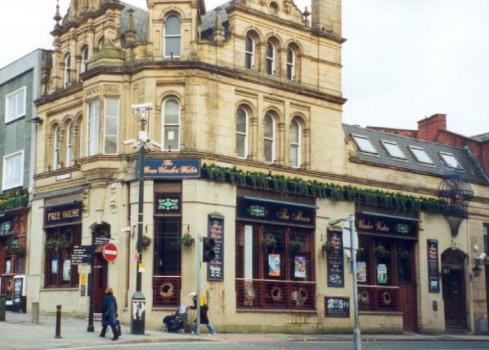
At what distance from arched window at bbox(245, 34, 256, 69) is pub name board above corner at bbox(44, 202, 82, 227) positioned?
930cm

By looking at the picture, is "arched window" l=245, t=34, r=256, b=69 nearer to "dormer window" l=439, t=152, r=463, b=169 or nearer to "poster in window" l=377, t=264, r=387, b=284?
"poster in window" l=377, t=264, r=387, b=284

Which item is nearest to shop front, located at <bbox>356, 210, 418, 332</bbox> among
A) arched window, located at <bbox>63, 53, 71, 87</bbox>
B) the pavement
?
the pavement

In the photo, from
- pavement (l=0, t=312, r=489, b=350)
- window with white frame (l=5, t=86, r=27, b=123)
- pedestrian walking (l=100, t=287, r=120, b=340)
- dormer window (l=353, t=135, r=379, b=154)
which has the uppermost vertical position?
window with white frame (l=5, t=86, r=27, b=123)

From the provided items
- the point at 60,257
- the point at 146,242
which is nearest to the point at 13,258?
the point at 60,257

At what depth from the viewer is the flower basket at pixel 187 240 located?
Result: 32125 mm

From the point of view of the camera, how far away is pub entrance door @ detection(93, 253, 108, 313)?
35.2m

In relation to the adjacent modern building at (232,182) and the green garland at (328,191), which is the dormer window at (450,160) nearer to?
the green garland at (328,191)

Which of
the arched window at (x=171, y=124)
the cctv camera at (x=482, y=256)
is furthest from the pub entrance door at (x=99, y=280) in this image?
the cctv camera at (x=482, y=256)

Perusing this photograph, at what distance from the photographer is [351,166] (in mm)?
39438

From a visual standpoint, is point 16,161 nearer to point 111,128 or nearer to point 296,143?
point 111,128

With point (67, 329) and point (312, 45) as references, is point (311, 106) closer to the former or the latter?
point (312, 45)

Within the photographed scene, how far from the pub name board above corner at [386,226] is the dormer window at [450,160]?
19.4ft

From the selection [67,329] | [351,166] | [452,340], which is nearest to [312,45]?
[351,166]

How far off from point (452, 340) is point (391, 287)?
13.7ft
